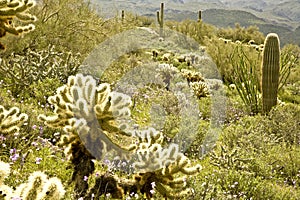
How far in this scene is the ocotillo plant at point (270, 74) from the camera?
9.04 m

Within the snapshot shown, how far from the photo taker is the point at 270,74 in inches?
362

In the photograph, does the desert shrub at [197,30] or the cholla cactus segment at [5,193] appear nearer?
the cholla cactus segment at [5,193]

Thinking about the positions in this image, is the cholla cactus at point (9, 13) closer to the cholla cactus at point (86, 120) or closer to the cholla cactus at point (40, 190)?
the cholla cactus at point (40, 190)

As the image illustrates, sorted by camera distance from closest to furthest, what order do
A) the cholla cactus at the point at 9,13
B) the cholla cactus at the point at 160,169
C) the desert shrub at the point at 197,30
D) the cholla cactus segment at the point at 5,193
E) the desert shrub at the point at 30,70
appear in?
the cholla cactus segment at the point at 5,193
the cholla cactus at the point at 9,13
the cholla cactus at the point at 160,169
the desert shrub at the point at 30,70
the desert shrub at the point at 197,30

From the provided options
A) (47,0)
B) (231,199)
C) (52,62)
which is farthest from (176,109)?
(47,0)

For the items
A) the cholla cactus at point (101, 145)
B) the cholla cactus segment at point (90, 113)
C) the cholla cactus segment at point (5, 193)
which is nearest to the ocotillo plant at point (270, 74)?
the cholla cactus at point (101, 145)

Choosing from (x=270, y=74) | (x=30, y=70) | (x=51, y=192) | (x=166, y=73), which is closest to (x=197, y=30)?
(x=166, y=73)

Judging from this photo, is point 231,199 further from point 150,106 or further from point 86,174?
point 150,106

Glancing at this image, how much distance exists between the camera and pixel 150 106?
25.3 ft

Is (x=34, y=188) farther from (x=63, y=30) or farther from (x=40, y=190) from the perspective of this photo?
(x=63, y=30)

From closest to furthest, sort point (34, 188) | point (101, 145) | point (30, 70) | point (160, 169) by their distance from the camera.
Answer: point (34, 188)
point (160, 169)
point (101, 145)
point (30, 70)

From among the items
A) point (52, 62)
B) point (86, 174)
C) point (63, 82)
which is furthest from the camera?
point (52, 62)

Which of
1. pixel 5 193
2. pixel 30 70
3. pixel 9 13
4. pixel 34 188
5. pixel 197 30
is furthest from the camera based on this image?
pixel 197 30

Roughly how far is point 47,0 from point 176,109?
4641 mm
